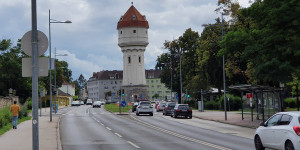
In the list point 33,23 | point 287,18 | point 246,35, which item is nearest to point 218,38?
point 246,35

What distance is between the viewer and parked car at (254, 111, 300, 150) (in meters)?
11.7

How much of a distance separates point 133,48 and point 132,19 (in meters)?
7.46

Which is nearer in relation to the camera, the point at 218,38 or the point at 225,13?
the point at 225,13

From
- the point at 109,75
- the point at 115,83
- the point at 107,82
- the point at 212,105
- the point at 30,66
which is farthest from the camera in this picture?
the point at 109,75

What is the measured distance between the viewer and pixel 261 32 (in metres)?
26.7

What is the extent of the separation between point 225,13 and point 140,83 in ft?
200

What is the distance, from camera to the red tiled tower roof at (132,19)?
335ft

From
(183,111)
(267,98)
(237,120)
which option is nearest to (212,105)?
(183,111)

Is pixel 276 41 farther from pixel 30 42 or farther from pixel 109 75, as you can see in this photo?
pixel 109 75

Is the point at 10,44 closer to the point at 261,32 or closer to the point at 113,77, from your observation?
the point at 261,32

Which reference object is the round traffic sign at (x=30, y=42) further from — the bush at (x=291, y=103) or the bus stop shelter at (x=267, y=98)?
the bush at (x=291, y=103)

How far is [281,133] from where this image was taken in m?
12.5

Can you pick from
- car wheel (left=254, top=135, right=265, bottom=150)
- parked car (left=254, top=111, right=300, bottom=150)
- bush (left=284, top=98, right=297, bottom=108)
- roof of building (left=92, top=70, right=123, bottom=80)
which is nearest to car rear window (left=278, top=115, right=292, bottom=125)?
parked car (left=254, top=111, right=300, bottom=150)

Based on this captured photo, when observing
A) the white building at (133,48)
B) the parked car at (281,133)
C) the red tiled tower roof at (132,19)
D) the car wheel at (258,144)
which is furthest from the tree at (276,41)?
the red tiled tower roof at (132,19)
